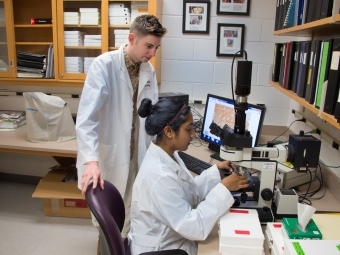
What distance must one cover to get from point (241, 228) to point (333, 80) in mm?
621

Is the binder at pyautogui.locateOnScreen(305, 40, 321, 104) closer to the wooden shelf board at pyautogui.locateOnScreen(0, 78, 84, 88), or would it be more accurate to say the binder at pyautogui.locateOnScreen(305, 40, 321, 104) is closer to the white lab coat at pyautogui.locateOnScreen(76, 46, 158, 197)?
the white lab coat at pyautogui.locateOnScreen(76, 46, 158, 197)

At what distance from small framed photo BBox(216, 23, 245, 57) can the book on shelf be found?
1.88 meters

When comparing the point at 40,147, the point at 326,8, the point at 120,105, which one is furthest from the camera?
the point at 40,147

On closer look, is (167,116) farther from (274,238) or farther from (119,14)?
(119,14)

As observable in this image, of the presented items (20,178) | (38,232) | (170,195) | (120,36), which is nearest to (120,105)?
(170,195)

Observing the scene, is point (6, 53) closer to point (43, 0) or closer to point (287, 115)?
point (43, 0)

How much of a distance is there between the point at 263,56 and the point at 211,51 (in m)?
0.44

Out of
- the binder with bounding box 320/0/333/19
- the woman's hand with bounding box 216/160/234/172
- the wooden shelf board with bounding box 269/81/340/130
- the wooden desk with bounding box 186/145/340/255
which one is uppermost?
the binder with bounding box 320/0/333/19

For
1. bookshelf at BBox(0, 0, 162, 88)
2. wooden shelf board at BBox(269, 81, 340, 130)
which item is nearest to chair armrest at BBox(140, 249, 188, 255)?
wooden shelf board at BBox(269, 81, 340, 130)

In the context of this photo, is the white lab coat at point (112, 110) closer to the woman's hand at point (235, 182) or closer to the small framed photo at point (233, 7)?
the woman's hand at point (235, 182)

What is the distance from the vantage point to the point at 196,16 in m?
2.62

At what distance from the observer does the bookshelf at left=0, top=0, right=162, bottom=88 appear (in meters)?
2.50

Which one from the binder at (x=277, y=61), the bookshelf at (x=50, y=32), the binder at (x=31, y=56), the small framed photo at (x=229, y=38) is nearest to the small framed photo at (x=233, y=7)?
the small framed photo at (x=229, y=38)

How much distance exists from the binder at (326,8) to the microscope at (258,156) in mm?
471
